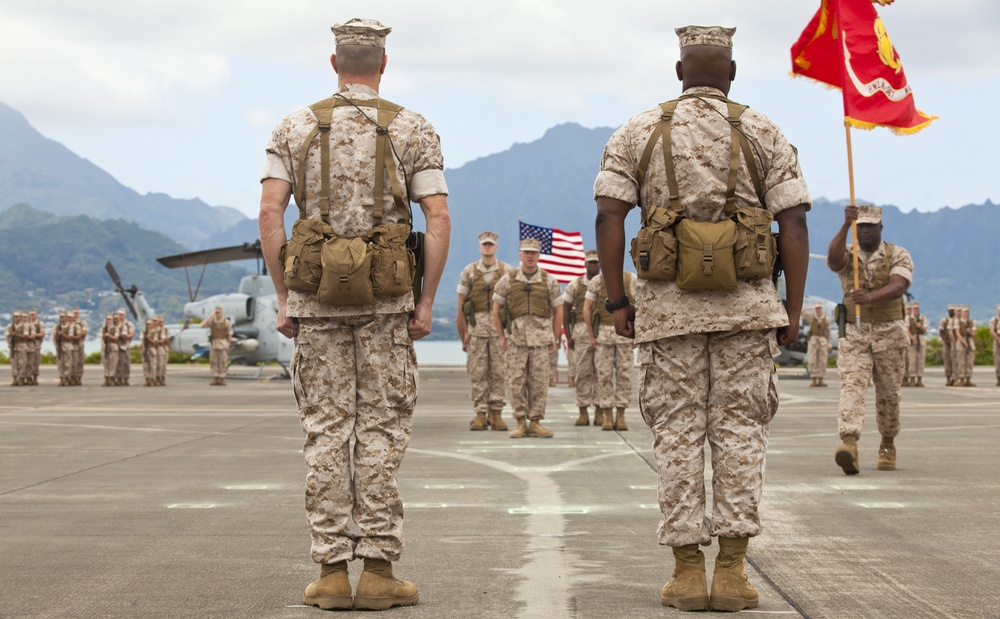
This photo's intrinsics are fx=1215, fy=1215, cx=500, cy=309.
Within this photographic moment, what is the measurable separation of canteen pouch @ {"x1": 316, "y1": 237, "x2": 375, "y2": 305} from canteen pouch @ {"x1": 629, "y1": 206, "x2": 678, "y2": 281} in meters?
1.16

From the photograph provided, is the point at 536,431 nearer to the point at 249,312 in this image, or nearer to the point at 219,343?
the point at 219,343

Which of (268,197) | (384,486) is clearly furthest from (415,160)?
(384,486)

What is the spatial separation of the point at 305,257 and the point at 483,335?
10.1 m

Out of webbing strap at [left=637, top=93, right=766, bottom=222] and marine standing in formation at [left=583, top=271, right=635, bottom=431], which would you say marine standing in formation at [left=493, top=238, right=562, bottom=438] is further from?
webbing strap at [left=637, top=93, right=766, bottom=222]

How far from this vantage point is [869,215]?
398 inches

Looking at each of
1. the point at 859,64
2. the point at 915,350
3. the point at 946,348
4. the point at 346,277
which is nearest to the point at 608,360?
the point at 859,64

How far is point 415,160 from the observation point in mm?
5371

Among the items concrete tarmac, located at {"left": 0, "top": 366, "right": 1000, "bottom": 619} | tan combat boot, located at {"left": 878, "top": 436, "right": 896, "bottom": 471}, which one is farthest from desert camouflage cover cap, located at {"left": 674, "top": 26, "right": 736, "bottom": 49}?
tan combat boot, located at {"left": 878, "top": 436, "right": 896, "bottom": 471}

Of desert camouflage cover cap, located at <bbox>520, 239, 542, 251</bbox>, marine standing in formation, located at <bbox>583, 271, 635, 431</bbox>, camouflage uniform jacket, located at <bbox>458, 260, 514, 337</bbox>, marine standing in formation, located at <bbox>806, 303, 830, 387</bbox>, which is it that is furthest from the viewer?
marine standing in formation, located at <bbox>806, 303, 830, 387</bbox>

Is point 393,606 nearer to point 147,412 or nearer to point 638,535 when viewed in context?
point 638,535

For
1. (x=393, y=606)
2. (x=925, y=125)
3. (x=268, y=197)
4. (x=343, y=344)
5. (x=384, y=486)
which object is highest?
(x=925, y=125)

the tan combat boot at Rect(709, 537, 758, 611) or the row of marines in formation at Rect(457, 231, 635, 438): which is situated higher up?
the row of marines in formation at Rect(457, 231, 635, 438)

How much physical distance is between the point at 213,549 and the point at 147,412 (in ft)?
Result: 41.8

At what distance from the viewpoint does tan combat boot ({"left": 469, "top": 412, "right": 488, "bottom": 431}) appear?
14.8 metres
